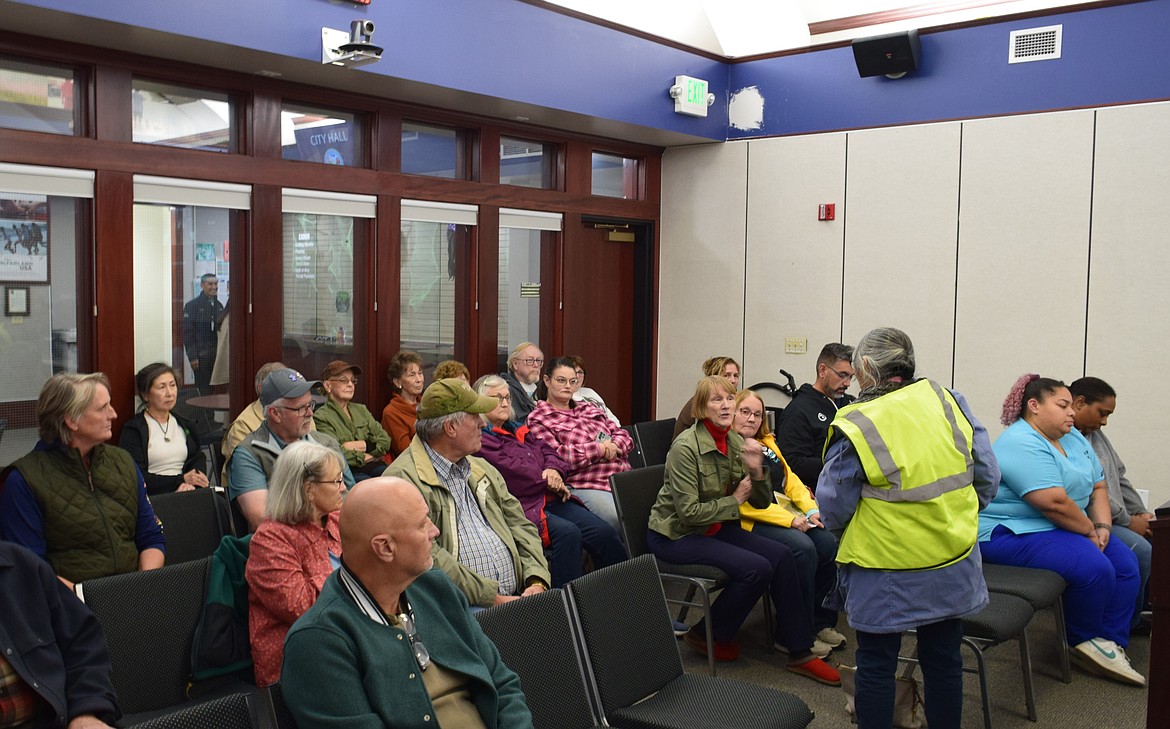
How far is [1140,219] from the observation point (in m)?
6.07

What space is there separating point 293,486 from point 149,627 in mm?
533

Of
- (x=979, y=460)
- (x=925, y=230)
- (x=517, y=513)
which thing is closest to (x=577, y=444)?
(x=517, y=513)

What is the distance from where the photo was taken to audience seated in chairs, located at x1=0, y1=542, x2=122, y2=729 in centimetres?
215

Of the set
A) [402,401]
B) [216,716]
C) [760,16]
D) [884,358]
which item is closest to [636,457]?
[402,401]

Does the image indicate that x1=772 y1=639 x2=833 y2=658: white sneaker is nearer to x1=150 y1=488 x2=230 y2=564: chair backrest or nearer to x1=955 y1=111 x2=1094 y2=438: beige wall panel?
x1=150 y1=488 x2=230 y2=564: chair backrest

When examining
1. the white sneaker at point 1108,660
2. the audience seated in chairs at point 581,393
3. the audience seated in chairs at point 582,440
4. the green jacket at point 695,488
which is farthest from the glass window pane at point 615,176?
the white sneaker at point 1108,660

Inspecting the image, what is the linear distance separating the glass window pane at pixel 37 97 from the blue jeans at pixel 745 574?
11.1 feet

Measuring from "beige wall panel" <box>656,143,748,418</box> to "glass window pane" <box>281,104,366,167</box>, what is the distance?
110 inches

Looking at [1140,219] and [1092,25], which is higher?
[1092,25]

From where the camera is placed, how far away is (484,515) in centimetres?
364

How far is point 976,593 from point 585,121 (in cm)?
452

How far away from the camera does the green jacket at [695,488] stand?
4375 mm

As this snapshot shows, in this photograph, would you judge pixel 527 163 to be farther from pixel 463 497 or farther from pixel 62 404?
pixel 62 404

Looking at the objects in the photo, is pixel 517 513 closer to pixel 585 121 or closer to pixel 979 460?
pixel 979 460
